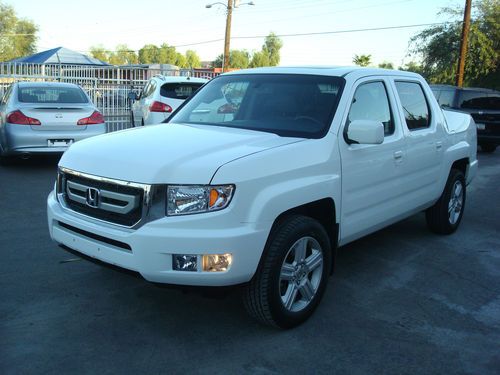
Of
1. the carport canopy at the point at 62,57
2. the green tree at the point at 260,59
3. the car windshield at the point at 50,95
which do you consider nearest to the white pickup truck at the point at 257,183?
the car windshield at the point at 50,95

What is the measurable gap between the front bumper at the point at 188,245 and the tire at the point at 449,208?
A: 3345mm

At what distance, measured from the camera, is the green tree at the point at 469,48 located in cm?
3062

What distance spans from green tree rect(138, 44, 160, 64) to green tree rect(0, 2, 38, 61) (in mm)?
59139

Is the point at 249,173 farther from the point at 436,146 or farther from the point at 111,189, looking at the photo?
the point at 436,146

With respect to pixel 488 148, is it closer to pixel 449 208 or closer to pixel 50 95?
pixel 449 208

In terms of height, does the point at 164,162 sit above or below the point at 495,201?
above

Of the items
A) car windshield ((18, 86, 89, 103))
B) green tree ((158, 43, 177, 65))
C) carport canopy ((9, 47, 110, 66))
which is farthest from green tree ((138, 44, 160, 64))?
car windshield ((18, 86, 89, 103))

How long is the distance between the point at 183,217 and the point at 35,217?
3.89 m

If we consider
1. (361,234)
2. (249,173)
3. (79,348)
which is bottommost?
(79,348)

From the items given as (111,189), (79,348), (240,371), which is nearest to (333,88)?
(111,189)

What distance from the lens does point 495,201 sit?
824 centimetres

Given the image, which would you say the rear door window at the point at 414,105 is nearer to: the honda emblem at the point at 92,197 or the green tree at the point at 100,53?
the honda emblem at the point at 92,197

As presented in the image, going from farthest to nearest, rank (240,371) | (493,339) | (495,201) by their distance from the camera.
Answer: (495,201)
(493,339)
(240,371)

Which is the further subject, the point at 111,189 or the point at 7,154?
the point at 7,154
